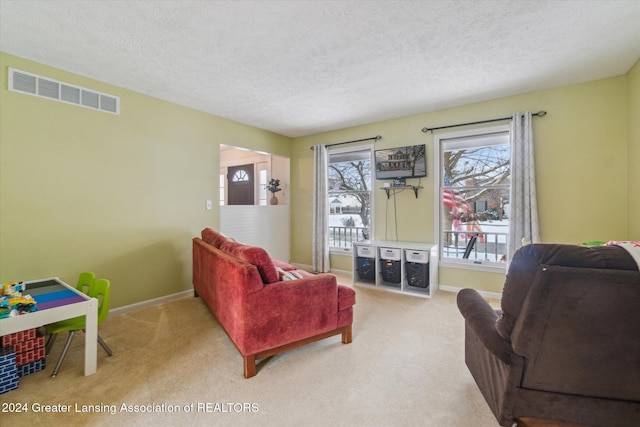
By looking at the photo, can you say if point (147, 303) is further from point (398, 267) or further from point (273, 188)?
point (398, 267)

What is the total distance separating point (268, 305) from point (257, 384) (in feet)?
1.72

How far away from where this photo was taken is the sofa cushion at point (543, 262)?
1.13 m

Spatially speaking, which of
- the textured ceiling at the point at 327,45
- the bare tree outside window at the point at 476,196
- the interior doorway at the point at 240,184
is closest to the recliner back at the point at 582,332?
the textured ceiling at the point at 327,45

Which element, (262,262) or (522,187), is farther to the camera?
(522,187)

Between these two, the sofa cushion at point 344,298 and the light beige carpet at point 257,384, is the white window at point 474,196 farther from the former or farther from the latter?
the sofa cushion at point 344,298

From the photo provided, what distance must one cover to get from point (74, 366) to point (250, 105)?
127 inches

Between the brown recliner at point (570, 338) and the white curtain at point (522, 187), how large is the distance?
2.35m

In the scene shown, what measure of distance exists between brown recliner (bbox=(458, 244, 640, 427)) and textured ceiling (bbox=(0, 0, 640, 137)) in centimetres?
183

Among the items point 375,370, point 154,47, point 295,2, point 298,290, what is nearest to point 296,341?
point 298,290

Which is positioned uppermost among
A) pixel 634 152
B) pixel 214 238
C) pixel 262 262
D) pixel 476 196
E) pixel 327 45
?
pixel 327 45

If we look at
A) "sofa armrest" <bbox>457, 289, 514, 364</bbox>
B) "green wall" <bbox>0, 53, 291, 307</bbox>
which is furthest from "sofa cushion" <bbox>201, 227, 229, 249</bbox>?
"sofa armrest" <bbox>457, 289, 514, 364</bbox>

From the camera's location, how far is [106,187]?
3.07 metres

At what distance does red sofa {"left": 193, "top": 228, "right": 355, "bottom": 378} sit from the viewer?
198 cm

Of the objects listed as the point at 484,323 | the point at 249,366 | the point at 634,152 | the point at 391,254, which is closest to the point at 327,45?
the point at 484,323
